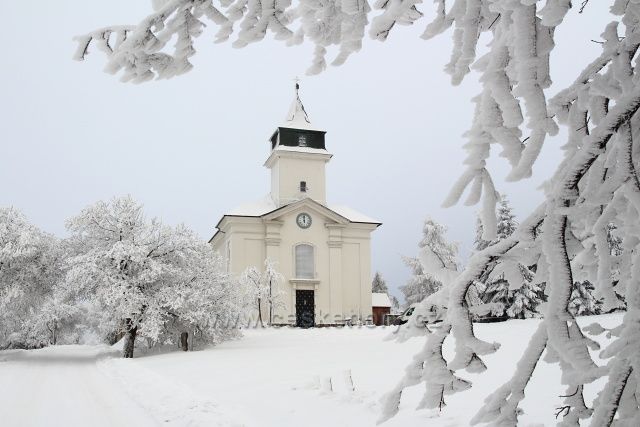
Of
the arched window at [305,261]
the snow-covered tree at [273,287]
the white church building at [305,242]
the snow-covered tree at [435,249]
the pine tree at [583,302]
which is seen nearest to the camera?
the pine tree at [583,302]

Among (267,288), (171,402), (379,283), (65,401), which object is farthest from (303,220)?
(379,283)

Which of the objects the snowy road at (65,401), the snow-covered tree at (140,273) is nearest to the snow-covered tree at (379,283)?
the snow-covered tree at (140,273)

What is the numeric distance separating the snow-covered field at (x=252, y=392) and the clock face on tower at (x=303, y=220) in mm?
23827

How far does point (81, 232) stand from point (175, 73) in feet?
76.7

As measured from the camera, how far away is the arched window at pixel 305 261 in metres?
41.5

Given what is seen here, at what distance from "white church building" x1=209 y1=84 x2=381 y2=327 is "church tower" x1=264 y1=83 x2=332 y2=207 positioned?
0.24ft

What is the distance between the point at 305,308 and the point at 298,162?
35.5 feet

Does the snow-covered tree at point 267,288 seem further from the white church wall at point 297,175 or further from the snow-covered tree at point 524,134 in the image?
the snow-covered tree at point 524,134

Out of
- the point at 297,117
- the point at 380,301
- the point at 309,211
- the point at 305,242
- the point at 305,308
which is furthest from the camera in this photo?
the point at 380,301

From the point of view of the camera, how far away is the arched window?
136 feet

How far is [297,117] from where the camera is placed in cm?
4594

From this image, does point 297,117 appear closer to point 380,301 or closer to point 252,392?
point 380,301

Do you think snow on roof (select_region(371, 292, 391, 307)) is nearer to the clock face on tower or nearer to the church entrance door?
the church entrance door

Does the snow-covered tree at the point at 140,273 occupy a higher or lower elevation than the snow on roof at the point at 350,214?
lower
